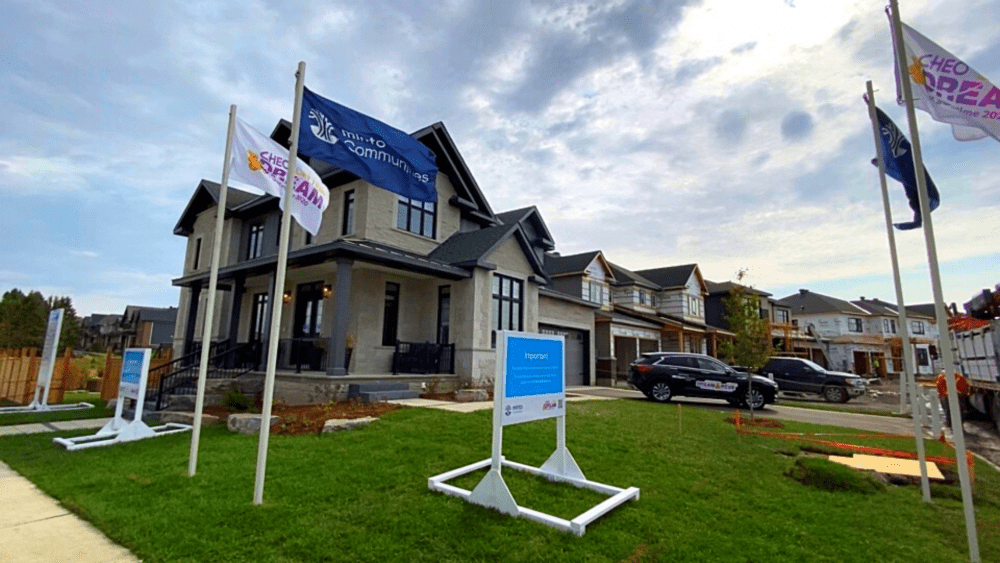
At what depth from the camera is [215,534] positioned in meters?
3.98

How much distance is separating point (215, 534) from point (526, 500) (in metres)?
2.92

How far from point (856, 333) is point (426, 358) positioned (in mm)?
49519

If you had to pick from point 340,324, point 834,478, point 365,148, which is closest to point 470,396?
point 340,324

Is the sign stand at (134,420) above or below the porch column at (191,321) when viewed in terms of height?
below

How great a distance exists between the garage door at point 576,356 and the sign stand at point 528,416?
15.6 metres

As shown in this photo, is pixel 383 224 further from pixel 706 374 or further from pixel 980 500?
pixel 980 500

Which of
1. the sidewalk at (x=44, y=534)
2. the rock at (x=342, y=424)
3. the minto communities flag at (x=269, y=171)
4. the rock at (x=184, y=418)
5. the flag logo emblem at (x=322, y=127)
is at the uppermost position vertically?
the flag logo emblem at (x=322, y=127)

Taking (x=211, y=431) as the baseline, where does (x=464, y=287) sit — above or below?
above

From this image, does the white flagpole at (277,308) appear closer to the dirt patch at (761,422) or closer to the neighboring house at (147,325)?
the dirt patch at (761,422)

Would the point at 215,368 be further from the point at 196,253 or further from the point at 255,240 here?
the point at 196,253

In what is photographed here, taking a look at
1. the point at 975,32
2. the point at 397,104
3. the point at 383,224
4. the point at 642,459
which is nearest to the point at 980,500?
the point at 642,459

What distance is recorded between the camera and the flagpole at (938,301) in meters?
3.79

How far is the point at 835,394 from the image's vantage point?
763 inches

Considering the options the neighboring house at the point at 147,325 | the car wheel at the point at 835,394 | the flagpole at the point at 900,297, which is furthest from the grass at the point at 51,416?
the neighboring house at the point at 147,325
